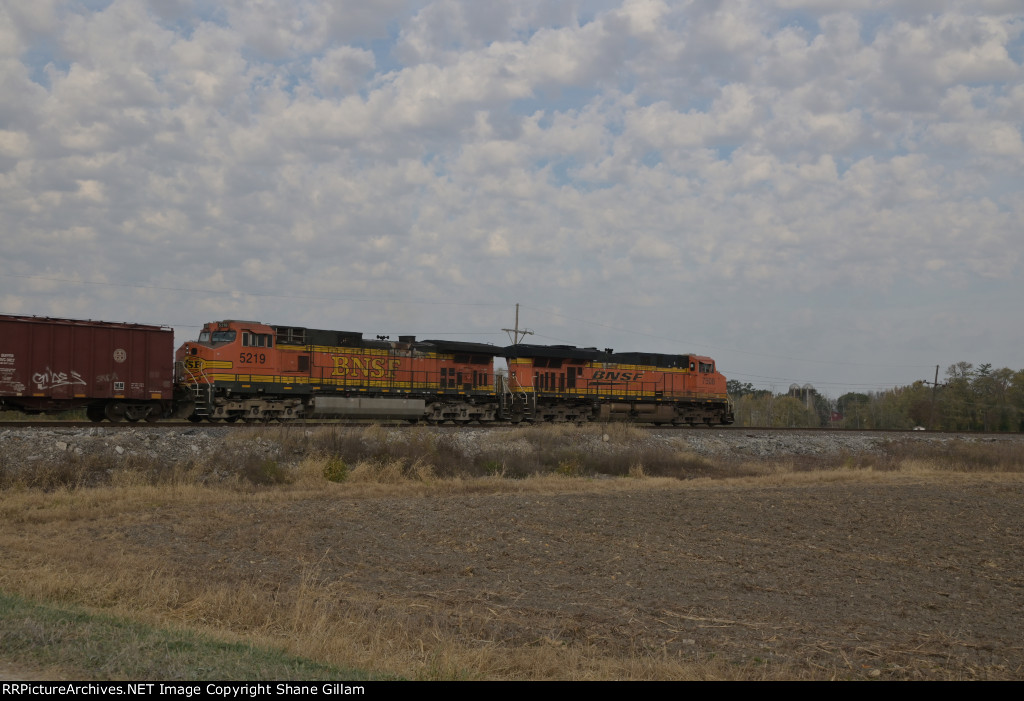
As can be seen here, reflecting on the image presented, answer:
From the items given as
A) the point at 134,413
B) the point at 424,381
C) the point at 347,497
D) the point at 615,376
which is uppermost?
the point at 615,376

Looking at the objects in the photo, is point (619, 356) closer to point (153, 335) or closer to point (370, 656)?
point (153, 335)

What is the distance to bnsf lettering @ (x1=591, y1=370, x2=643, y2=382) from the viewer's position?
36.7 metres

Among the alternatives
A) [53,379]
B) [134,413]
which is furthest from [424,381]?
[53,379]

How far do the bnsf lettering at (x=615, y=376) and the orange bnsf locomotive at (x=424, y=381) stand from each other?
55mm

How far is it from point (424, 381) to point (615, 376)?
9855 millimetres

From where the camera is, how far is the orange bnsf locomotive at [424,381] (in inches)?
1056

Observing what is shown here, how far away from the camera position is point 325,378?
29062 millimetres

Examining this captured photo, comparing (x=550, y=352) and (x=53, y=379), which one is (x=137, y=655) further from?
(x=550, y=352)

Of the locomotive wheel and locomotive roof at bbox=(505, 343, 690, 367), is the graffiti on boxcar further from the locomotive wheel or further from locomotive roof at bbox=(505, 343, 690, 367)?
locomotive roof at bbox=(505, 343, 690, 367)

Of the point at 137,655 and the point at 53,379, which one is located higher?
the point at 53,379

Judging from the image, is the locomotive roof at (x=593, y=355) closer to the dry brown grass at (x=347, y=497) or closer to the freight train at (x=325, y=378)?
the freight train at (x=325, y=378)

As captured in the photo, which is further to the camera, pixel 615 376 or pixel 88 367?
pixel 615 376

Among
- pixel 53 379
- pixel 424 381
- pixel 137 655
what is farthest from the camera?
pixel 424 381

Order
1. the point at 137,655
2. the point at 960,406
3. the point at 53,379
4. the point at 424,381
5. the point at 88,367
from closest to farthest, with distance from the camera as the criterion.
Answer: the point at 137,655 → the point at 53,379 → the point at 88,367 → the point at 424,381 → the point at 960,406
